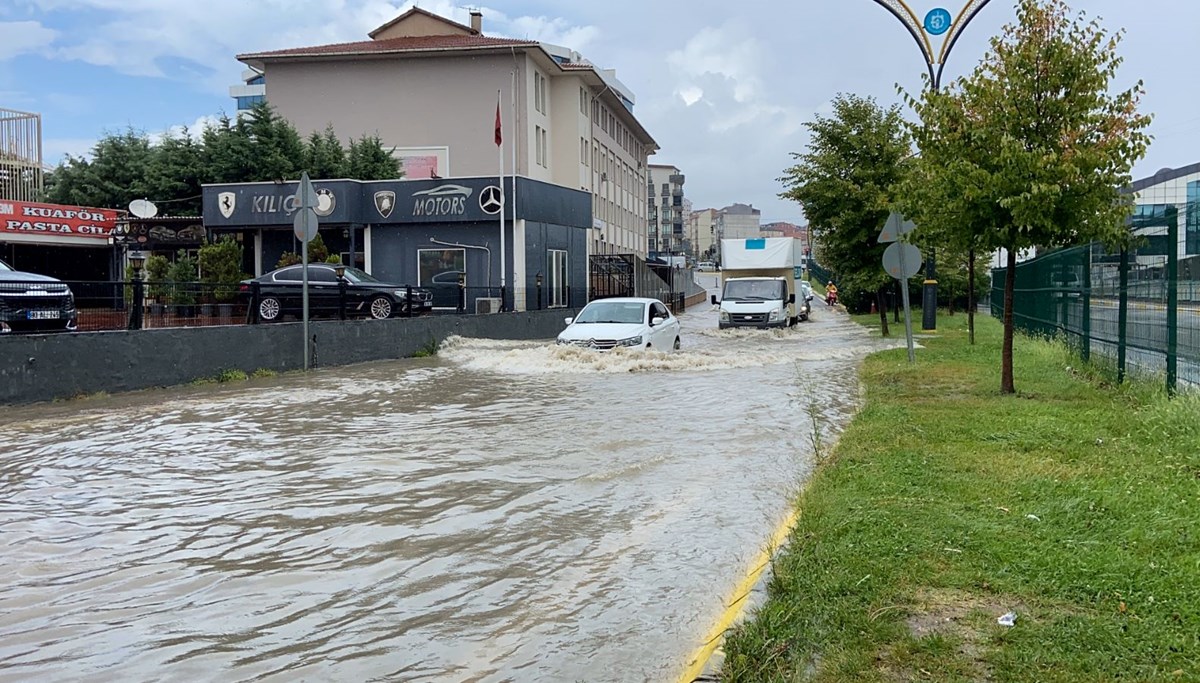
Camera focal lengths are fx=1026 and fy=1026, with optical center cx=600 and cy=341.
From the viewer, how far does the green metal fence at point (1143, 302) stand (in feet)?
32.4

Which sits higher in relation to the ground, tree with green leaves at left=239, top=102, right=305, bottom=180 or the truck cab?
tree with green leaves at left=239, top=102, right=305, bottom=180

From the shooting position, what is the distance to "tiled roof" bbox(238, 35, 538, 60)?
4606 centimetres

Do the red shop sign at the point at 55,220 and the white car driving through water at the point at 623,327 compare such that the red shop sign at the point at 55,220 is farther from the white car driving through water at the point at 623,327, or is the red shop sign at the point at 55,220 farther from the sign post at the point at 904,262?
the sign post at the point at 904,262

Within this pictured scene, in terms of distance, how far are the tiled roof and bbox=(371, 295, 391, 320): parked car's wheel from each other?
23.4m

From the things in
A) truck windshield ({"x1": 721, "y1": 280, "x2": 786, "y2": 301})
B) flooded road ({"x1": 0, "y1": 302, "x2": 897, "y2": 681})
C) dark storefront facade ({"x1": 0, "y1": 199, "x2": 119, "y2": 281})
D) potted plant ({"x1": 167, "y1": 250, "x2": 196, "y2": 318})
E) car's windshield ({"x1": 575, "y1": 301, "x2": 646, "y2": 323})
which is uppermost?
dark storefront facade ({"x1": 0, "y1": 199, "x2": 119, "y2": 281})

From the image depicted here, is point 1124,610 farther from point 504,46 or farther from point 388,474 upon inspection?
point 504,46

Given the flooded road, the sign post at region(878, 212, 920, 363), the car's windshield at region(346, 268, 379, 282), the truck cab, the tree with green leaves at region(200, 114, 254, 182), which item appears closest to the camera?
the flooded road

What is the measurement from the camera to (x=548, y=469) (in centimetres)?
923

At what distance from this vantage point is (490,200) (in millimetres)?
31469

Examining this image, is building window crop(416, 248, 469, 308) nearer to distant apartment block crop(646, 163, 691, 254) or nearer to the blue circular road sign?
the blue circular road sign

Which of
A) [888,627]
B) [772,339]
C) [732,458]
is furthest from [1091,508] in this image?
[772,339]

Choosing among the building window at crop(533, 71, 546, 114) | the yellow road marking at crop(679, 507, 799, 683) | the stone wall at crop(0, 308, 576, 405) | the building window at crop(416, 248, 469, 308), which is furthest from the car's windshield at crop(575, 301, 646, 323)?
the building window at crop(533, 71, 546, 114)

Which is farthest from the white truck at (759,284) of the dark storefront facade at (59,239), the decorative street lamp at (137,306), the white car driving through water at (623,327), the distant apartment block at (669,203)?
the distant apartment block at (669,203)

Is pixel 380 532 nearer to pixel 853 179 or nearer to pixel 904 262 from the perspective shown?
pixel 904 262
